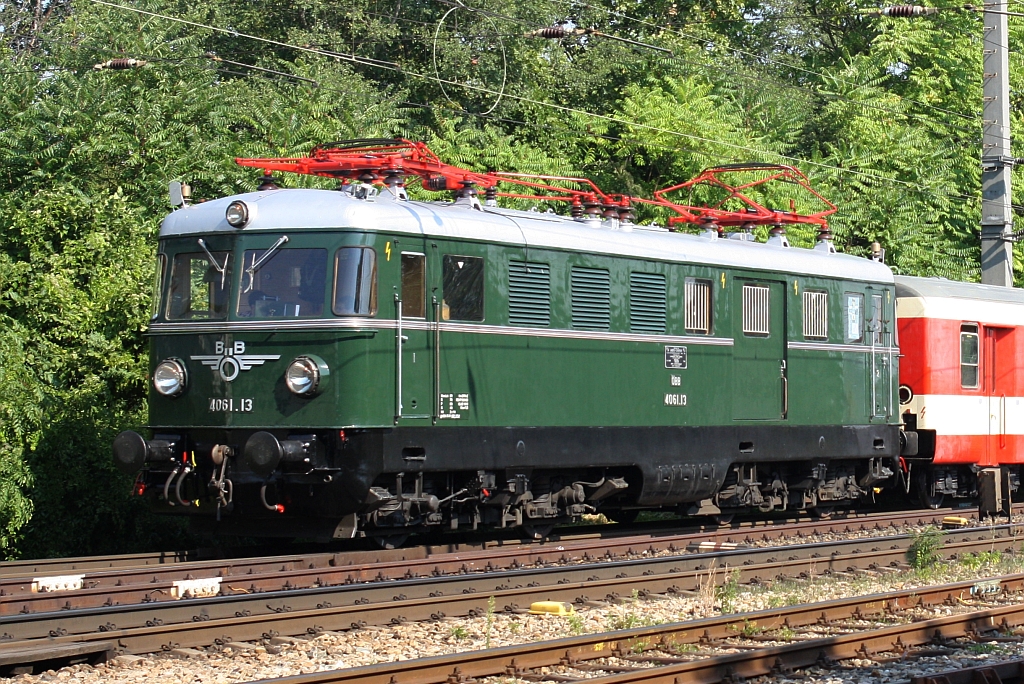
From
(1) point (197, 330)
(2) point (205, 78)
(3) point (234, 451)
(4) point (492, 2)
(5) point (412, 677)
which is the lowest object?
(5) point (412, 677)

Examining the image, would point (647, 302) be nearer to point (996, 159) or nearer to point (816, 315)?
point (816, 315)

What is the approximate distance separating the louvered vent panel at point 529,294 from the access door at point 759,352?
3.31 meters

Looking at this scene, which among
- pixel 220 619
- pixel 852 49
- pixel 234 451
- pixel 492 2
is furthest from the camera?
pixel 852 49

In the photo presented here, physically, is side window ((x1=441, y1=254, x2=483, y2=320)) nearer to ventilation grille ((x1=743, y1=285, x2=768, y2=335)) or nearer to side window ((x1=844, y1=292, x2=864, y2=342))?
ventilation grille ((x1=743, y1=285, x2=768, y2=335))

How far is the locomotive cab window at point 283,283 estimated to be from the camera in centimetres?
1291

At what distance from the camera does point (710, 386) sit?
651 inches

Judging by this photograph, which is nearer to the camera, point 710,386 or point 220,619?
point 220,619

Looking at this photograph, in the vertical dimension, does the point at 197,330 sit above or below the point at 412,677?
above

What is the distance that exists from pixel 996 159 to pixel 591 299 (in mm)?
12056

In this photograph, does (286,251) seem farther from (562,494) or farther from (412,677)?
(412,677)

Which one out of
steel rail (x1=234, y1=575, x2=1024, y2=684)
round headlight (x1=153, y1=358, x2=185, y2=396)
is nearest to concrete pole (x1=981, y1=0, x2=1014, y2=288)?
steel rail (x1=234, y1=575, x2=1024, y2=684)

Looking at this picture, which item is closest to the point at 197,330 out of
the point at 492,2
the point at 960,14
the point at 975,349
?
the point at 975,349

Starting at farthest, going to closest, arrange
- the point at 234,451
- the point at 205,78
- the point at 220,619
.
A: the point at 205,78, the point at 234,451, the point at 220,619

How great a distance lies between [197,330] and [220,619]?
157 inches
